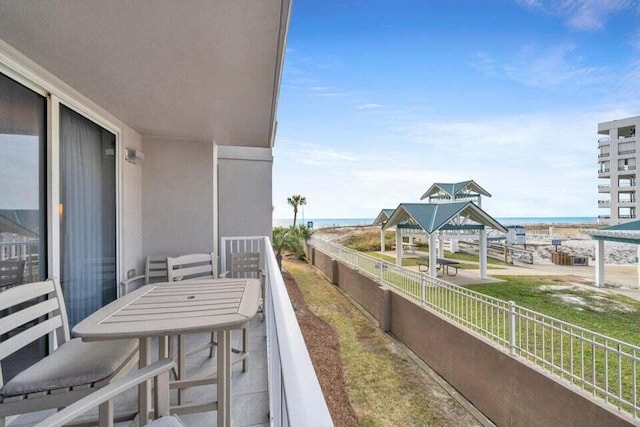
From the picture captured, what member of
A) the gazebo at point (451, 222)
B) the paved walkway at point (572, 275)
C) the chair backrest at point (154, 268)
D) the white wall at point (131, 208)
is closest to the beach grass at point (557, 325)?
the paved walkway at point (572, 275)

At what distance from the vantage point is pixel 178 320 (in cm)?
143

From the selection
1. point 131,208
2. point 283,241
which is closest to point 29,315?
point 131,208

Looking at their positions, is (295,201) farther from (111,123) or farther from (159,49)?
(159,49)

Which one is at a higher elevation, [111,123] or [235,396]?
[111,123]

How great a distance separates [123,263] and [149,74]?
2358 millimetres

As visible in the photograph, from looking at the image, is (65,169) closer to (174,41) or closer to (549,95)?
(174,41)

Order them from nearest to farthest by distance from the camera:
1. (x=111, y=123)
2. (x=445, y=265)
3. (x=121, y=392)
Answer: (x=121, y=392) < (x=111, y=123) < (x=445, y=265)

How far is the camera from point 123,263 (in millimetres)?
3400

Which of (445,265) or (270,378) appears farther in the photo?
(445,265)

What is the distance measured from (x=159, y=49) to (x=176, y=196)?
2.61 m

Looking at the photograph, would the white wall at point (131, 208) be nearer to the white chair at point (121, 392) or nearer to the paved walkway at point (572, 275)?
the white chair at point (121, 392)

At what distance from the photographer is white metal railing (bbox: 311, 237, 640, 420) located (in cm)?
283

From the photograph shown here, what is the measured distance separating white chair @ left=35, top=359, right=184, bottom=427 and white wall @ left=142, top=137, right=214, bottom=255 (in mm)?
3072

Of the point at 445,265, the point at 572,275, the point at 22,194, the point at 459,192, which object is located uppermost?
the point at 459,192
